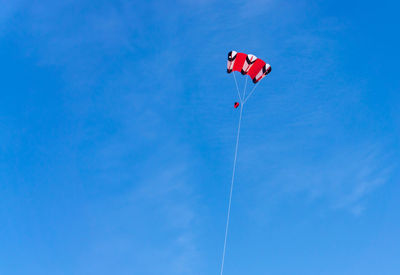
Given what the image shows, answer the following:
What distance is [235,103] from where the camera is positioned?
29062mm

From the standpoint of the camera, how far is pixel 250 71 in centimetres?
3103

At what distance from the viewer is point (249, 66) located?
3039 cm

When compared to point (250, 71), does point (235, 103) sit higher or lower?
lower

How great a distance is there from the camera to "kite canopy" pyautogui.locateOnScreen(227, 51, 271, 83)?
30031 millimetres

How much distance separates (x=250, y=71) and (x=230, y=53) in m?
2.83

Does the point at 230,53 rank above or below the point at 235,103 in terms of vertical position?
above

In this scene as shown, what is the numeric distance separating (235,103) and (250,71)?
13.4 ft

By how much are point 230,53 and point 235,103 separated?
452 centimetres

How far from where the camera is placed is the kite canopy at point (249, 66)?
98.5 feet

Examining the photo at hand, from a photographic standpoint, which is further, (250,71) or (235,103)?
(250,71)
